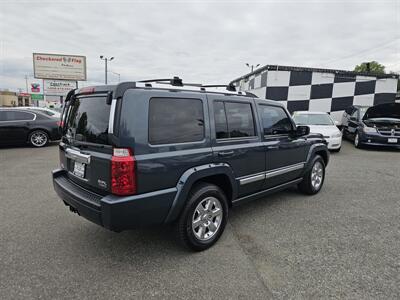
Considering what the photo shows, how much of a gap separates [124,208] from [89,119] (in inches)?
40.1

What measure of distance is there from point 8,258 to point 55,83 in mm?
30633

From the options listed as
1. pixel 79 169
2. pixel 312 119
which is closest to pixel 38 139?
pixel 79 169

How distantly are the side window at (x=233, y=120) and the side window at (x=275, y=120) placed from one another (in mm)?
293

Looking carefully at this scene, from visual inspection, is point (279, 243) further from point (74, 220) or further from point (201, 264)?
point (74, 220)

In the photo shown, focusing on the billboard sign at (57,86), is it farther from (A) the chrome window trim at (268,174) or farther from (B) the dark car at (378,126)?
(A) the chrome window trim at (268,174)

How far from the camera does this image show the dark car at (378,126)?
8672mm

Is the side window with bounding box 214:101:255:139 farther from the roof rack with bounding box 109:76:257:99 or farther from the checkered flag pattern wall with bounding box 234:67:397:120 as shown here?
the checkered flag pattern wall with bounding box 234:67:397:120

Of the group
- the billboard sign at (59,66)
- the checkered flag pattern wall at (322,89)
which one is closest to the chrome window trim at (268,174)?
the checkered flag pattern wall at (322,89)

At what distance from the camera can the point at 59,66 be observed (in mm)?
28234

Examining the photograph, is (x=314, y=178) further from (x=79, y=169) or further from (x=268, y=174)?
(x=79, y=169)

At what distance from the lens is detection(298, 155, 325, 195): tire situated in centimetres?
443

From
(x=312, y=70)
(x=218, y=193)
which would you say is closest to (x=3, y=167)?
(x=218, y=193)

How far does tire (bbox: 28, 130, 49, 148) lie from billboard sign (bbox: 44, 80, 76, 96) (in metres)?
21.6

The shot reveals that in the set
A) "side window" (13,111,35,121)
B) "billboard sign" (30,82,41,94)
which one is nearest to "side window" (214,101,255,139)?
"side window" (13,111,35,121)
